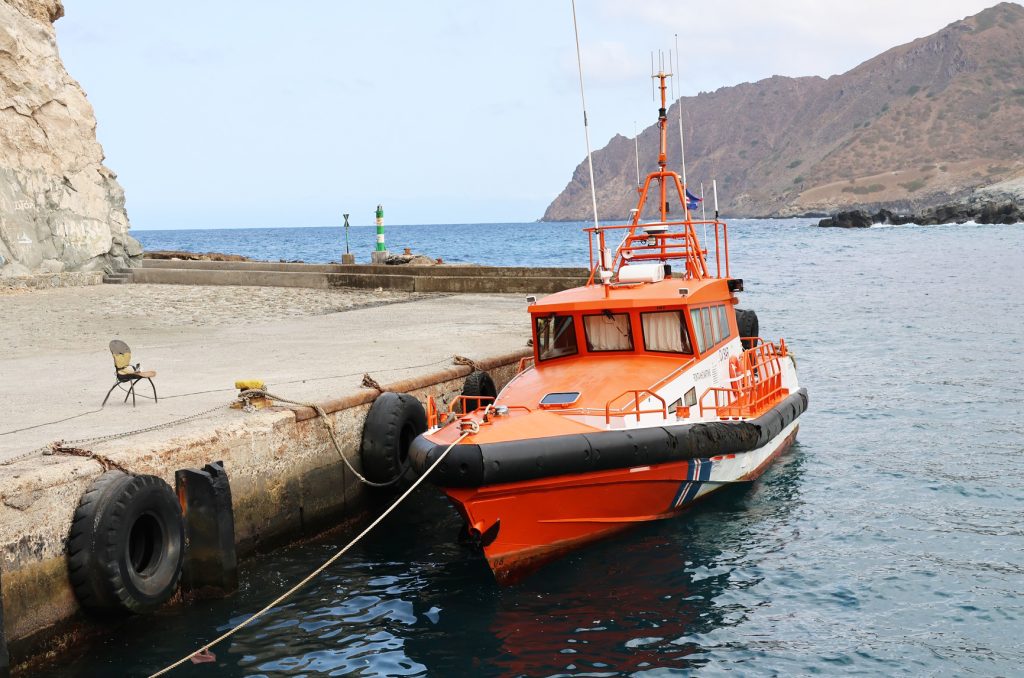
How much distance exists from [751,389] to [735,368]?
40 cm

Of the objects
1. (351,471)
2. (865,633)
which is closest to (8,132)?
(351,471)

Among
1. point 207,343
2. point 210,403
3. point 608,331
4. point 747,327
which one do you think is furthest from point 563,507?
point 207,343

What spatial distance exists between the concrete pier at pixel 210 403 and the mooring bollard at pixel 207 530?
239 millimetres

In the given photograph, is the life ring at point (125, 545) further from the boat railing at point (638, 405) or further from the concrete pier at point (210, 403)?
the boat railing at point (638, 405)

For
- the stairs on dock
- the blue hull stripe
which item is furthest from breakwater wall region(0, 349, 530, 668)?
the stairs on dock

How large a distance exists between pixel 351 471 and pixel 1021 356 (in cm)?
1672

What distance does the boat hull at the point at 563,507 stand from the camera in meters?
8.98

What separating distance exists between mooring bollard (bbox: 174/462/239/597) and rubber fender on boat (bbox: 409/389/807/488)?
5.96 feet

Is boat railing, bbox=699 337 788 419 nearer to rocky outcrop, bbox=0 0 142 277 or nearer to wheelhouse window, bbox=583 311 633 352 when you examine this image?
wheelhouse window, bbox=583 311 633 352

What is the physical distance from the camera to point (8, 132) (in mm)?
25453

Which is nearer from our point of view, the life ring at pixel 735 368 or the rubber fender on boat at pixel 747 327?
the life ring at pixel 735 368

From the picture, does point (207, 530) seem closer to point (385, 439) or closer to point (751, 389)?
point (385, 439)

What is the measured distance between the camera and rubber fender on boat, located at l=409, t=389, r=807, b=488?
878 cm

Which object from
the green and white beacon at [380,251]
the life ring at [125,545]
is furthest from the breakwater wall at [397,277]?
the life ring at [125,545]
